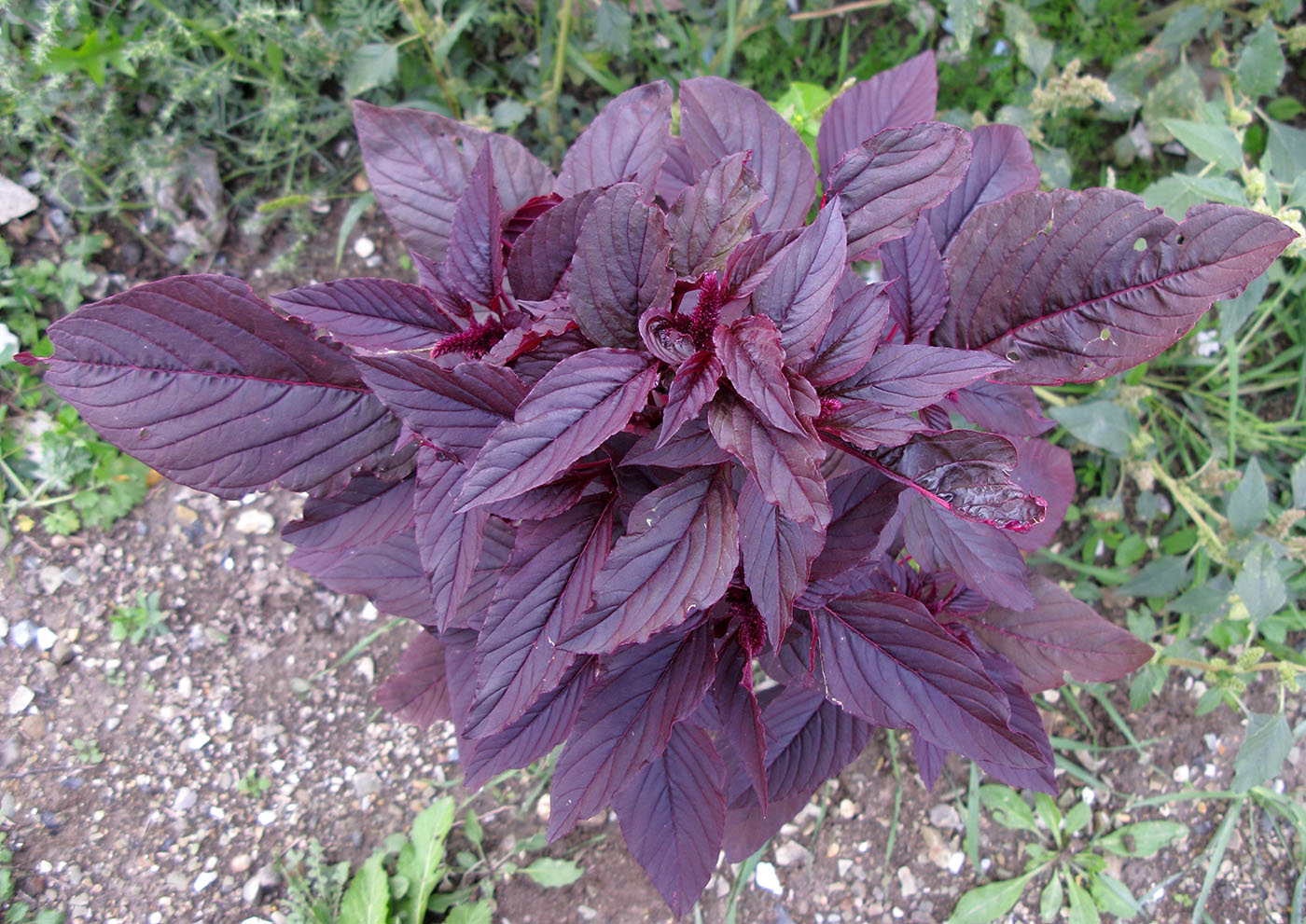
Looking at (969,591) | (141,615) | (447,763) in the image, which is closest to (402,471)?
(969,591)

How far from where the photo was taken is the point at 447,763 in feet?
6.79

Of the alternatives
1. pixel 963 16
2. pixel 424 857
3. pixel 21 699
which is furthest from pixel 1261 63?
pixel 21 699

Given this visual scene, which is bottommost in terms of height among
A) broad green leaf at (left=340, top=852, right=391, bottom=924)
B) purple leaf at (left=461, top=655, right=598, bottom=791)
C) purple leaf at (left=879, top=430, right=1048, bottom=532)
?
broad green leaf at (left=340, top=852, right=391, bottom=924)

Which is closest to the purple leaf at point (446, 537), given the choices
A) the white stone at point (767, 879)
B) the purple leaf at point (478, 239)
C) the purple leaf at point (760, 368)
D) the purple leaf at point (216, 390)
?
the purple leaf at point (216, 390)

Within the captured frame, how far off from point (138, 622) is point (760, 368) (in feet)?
6.37

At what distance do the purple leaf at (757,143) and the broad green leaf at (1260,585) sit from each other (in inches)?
47.4

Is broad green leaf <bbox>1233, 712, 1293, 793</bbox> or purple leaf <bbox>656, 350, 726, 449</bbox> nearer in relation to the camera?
purple leaf <bbox>656, 350, 726, 449</bbox>

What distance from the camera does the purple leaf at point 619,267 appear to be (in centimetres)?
97

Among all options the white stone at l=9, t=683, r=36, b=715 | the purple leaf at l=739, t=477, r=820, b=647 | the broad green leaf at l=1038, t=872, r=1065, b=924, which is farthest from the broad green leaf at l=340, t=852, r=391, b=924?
the broad green leaf at l=1038, t=872, r=1065, b=924

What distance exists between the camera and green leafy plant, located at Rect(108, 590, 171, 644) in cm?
210

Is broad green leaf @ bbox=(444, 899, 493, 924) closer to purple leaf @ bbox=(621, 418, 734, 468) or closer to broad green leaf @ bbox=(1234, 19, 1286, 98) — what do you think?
purple leaf @ bbox=(621, 418, 734, 468)

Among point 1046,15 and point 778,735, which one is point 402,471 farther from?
point 1046,15

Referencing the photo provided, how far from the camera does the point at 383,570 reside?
1486 millimetres

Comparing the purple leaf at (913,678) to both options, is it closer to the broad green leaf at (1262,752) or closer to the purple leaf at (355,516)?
the purple leaf at (355,516)
